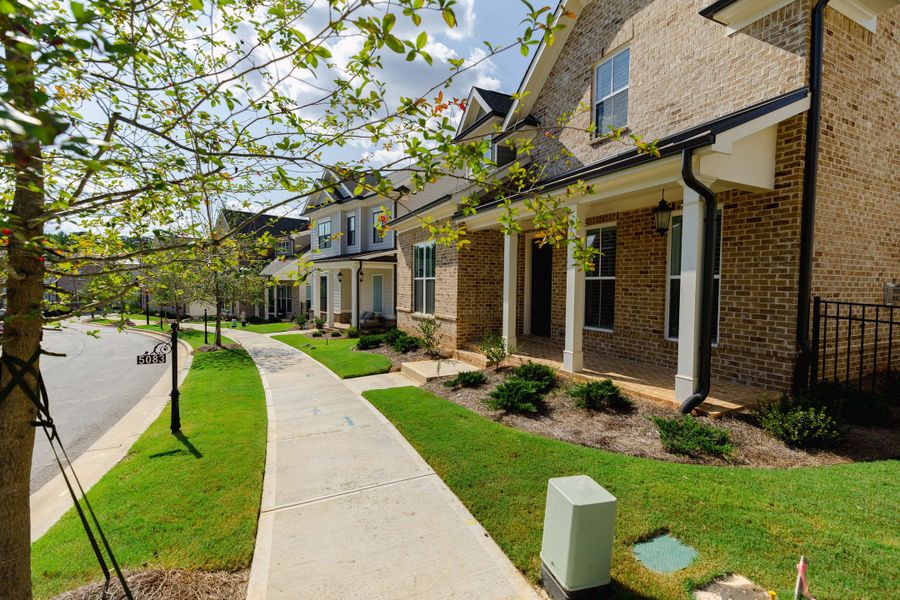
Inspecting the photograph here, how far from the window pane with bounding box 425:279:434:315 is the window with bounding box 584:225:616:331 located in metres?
5.11

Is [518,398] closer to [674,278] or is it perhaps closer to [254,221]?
[674,278]

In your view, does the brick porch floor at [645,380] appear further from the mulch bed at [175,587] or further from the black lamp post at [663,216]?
the mulch bed at [175,587]

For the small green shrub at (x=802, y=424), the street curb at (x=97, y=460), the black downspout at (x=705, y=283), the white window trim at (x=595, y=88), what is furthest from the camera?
the white window trim at (x=595, y=88)

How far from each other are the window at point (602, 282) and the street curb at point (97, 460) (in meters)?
9.16

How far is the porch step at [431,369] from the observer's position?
9.49m

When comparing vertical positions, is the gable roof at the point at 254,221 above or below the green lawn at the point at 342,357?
above

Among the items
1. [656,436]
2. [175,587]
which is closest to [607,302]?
[656,436]

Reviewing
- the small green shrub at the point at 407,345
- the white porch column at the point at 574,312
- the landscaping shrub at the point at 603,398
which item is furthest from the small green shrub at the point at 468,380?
the small green shrub at the point at 407,345

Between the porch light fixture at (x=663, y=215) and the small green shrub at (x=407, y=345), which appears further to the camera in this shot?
the small green shrub at (x=407, y=345)

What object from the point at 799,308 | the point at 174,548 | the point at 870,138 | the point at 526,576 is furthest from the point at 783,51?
the point at 174,548

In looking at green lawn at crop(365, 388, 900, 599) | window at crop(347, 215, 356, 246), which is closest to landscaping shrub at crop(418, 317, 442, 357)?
green lawn at crop(365, 388, 900, 599)

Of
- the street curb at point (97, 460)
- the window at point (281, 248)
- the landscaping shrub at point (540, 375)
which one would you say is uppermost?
the window at point (281, 248)

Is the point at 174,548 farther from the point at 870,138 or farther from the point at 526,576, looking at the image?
the point at 870,138

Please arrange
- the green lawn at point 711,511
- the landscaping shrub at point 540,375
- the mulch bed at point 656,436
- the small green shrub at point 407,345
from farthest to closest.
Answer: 1. the small green shrub at point 407,345
2. the landscaping shrub at point 540,375
3. the mulch bed at point 656,436
4. the green lawn at point 711,511
